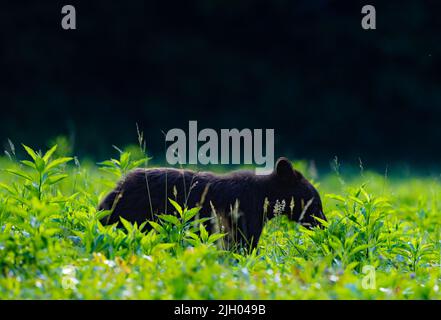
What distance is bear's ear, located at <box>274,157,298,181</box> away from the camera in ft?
23.5

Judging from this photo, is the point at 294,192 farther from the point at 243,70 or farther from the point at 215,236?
the point at 243,70

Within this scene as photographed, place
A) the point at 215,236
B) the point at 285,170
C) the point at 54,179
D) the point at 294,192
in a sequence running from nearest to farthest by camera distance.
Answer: the point at 215,236, the point at 54,179, the point at 285,170, the point at 294,192

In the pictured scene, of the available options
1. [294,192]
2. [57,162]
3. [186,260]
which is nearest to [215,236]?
[186,260]

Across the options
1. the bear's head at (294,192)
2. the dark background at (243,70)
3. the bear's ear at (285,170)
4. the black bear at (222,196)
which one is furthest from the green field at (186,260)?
the dark background at (243,70)

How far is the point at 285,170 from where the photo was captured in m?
7.20

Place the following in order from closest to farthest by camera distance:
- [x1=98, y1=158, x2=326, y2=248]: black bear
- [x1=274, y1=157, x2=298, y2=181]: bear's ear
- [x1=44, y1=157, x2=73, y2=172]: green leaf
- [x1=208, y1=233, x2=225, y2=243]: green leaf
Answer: [x1=208, y1=233, x2=225, y2=243]: green leaf < [x1=44, y1=157, x2=73, y2=172]: green leaf < [x1=98, y1=158, x2=326, y2=248]: black bear < [x1=274, y1=157, x2=298, y2=181]: bear's ear

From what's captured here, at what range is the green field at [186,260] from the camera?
4.67 meters

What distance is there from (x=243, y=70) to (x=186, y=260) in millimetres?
18588

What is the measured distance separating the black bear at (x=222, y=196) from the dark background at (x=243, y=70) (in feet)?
46.2

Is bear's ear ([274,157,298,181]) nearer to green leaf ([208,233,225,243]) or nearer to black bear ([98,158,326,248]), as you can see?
black bear ([98,158,326,248])

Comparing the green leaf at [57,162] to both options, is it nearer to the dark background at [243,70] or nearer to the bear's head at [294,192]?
the bear's head at [294,192]

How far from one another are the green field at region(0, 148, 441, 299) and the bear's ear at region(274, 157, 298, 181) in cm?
62

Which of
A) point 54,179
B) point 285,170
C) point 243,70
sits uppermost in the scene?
point 243,70

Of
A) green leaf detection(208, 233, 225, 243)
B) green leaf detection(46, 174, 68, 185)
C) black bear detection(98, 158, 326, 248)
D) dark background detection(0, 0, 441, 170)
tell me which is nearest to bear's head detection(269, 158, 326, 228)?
black bear detection(98, 158, 326, 248)
